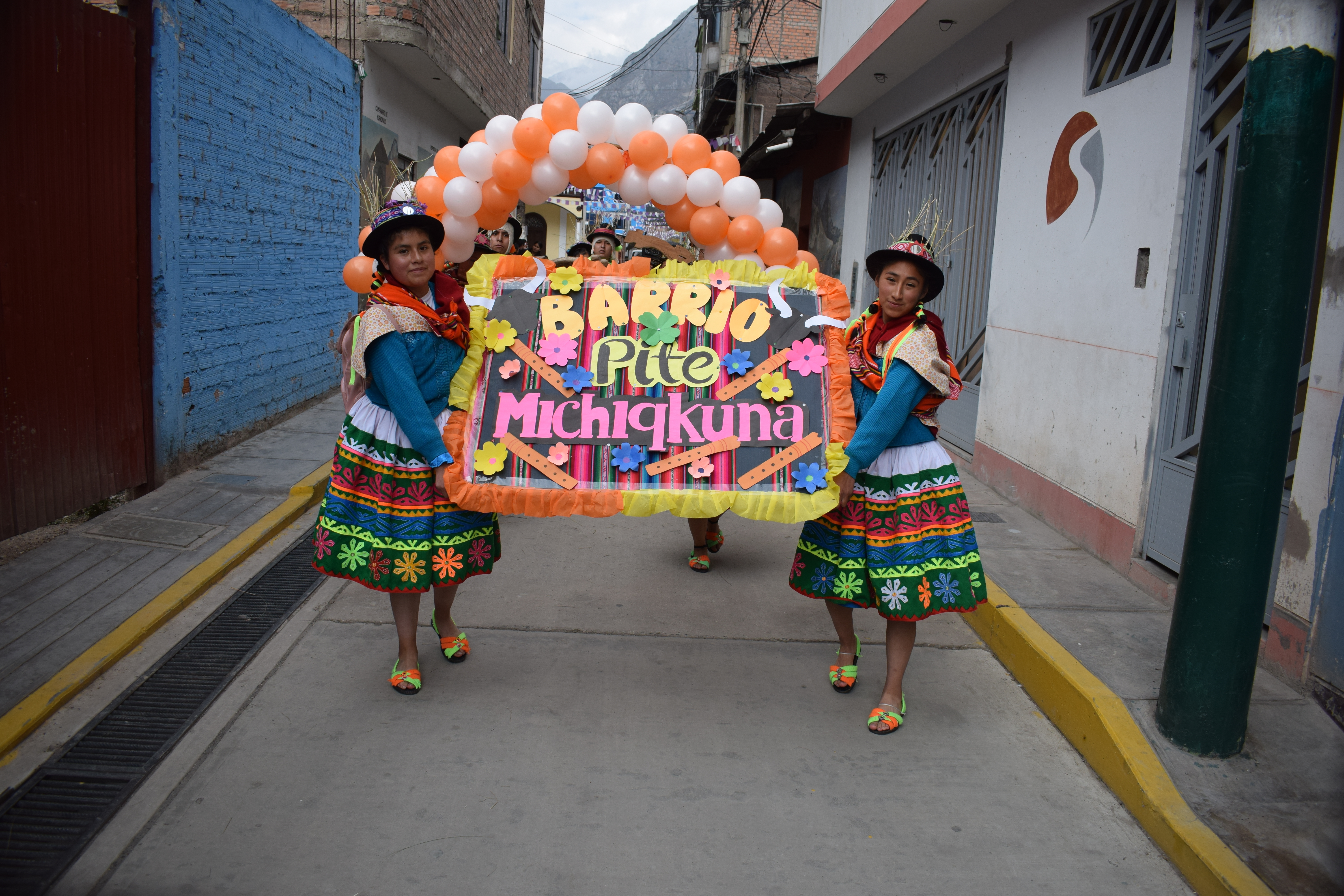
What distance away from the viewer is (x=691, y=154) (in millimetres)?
3977

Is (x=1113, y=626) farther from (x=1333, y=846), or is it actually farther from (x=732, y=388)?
(x=732, y=388)

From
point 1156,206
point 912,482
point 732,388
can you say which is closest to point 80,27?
point 732,388

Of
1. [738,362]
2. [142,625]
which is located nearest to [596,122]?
[738,362]

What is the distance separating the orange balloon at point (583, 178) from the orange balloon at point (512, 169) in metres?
0.19

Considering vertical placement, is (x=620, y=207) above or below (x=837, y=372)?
above

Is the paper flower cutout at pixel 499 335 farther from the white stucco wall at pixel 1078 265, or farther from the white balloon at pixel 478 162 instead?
the white stucco wall at pixel 1078 265

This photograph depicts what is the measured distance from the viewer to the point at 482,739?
10.5 feet

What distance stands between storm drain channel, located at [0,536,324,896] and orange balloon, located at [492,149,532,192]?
2.13 meters

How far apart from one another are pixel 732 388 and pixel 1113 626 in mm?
2146

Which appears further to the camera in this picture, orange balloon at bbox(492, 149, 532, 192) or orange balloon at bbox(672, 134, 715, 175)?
orange balloon at bbox(672, 134, 715, 175)

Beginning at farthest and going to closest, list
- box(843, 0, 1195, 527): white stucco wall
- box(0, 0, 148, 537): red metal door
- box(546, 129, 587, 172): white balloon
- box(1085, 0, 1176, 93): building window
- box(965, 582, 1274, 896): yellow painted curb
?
box(1085, 0, 1176, 93): building window → box(843, 0, 1195, 527): white stucco wall → box(0, 0, 148, 537): red metal door → box(546, 129, 587, 172): white balloon → box(965, 582, 1274, 896): yellow painted curb

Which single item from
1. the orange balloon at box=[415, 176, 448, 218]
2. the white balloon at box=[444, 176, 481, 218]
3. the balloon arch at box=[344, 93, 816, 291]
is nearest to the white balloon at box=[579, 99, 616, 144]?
the balloon arch at box=[344, 93, 816, 291]

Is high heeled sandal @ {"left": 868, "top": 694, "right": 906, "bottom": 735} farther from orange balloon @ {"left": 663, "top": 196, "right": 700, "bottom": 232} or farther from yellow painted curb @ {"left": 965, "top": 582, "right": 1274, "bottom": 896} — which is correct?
orange balloon @ {"left": 663, "top": 196, "right": 700, "bottom": 232}

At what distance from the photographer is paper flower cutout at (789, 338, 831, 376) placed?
3.37 m
